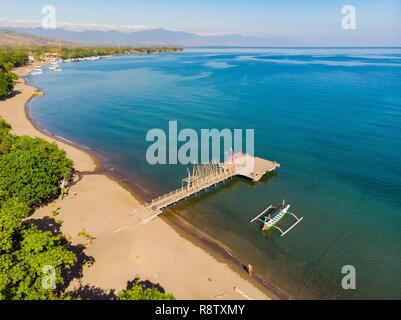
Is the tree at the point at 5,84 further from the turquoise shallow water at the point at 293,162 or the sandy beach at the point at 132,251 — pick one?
the sandy beach at the point at 132,251

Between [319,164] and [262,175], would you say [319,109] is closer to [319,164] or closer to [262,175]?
[319,164]

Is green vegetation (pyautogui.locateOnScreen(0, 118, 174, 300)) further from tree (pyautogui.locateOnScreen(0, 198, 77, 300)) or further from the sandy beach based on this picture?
the sandy beach

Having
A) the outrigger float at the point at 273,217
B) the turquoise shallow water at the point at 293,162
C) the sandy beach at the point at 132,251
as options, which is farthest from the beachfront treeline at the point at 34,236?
the outrigger float at the point at 273,217

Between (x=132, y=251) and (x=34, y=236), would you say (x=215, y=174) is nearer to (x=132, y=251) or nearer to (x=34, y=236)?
(x=132, y=251)

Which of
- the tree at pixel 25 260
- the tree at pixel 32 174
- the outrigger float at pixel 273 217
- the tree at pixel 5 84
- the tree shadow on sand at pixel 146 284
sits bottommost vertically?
the tree shadow on sand at pixel 146 284
